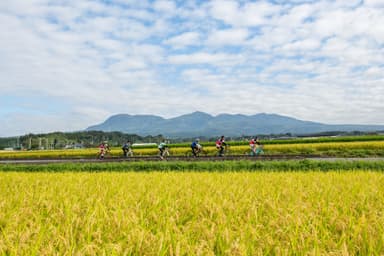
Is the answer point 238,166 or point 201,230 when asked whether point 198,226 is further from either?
point 238,166

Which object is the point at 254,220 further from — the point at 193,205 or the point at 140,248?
the point at 140,248

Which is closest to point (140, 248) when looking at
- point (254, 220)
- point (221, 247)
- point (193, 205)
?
point (221, 247)

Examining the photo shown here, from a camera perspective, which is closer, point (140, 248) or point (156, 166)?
point (140, 248)

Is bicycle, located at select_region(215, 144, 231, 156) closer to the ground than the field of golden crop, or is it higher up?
closer to the ground

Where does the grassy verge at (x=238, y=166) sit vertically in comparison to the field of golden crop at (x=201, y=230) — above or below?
below

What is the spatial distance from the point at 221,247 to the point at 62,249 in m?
1.53

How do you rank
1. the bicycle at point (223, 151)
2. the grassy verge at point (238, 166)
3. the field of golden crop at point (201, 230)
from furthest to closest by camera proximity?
the bicycle at point (223, 151) → the grassy verge at point (238, 166) → the field of golden crop at point (201, 230)

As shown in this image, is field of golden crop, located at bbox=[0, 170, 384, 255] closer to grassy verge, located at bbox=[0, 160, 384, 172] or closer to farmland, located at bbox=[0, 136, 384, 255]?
farmland, located at bbox=[0, 136, 384, 255]

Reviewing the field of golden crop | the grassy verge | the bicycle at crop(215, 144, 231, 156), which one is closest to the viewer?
the field of golden crop

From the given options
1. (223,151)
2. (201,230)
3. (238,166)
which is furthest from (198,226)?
(223,151)

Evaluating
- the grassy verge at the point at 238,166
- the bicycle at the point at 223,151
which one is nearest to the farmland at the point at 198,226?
the grassy verge at the point at 238,166

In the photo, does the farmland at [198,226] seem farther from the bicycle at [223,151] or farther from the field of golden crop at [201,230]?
the bicycle at [223,151]

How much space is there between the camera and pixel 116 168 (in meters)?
21.5

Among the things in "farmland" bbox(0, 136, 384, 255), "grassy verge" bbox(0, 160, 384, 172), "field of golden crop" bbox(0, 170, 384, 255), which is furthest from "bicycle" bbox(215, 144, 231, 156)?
"field of golden crop" bbox(0, 170, 384, 255)
